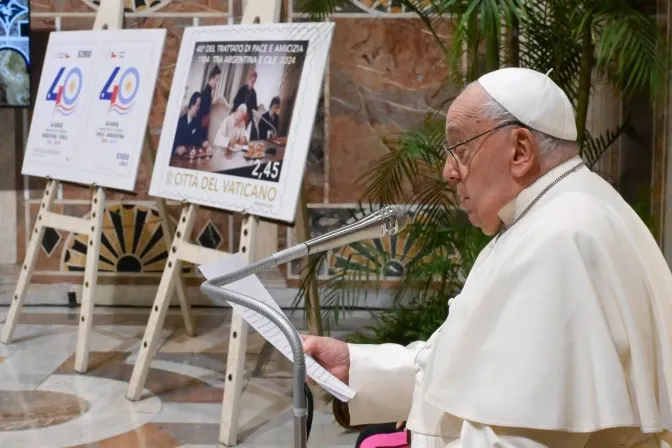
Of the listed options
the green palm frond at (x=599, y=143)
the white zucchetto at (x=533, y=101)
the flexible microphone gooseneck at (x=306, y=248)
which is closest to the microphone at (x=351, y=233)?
the flexible microphone gooseneck at (x=306, y=248)

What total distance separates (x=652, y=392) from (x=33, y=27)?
505cm

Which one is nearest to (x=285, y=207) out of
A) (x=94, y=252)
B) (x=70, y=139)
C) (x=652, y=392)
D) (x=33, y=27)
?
(x=94, y=252)

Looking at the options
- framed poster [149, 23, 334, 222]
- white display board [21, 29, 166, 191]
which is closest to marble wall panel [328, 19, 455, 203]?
white display board [21, 29, 166, 191]

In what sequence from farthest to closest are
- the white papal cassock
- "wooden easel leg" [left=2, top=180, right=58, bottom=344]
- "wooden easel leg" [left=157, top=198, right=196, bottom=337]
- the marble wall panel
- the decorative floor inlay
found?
the marble wall panel
"wooden easel leg" [left=157, top=198, right=196, bottom=337]
"wooden easel leg" [left=2, top=180, right=58, bottom=344]
the decorative floor inlay
the white papal cassock

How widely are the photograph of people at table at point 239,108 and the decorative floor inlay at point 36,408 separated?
1.14m

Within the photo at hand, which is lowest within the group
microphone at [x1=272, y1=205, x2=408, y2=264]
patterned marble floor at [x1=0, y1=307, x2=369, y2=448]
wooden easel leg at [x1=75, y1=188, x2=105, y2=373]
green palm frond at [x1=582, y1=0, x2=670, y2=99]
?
patterned marble floor at [x1=0, y1=307, x2=369, y2=448]

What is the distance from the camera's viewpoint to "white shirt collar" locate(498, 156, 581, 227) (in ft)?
5.76

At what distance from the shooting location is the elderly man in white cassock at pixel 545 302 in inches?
62.6

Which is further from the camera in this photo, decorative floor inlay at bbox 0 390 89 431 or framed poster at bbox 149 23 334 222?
decorative floor inlay at bbox 0 390 89 431

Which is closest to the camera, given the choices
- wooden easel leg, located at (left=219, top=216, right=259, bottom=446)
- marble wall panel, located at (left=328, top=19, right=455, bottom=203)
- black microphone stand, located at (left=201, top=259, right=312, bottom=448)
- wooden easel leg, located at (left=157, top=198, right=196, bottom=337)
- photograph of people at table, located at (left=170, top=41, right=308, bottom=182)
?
black microphone stand, located at (left=201, top=259, right=312, bottom=448)

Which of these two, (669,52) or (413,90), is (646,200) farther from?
(413,90)

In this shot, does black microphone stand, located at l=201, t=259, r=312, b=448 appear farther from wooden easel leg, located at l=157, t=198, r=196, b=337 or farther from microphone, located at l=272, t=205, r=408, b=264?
wooden easel leg, located at l=157, t=198, r=196, b=337

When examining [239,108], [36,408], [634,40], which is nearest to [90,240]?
[36,408]

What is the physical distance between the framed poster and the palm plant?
1.65 feet
